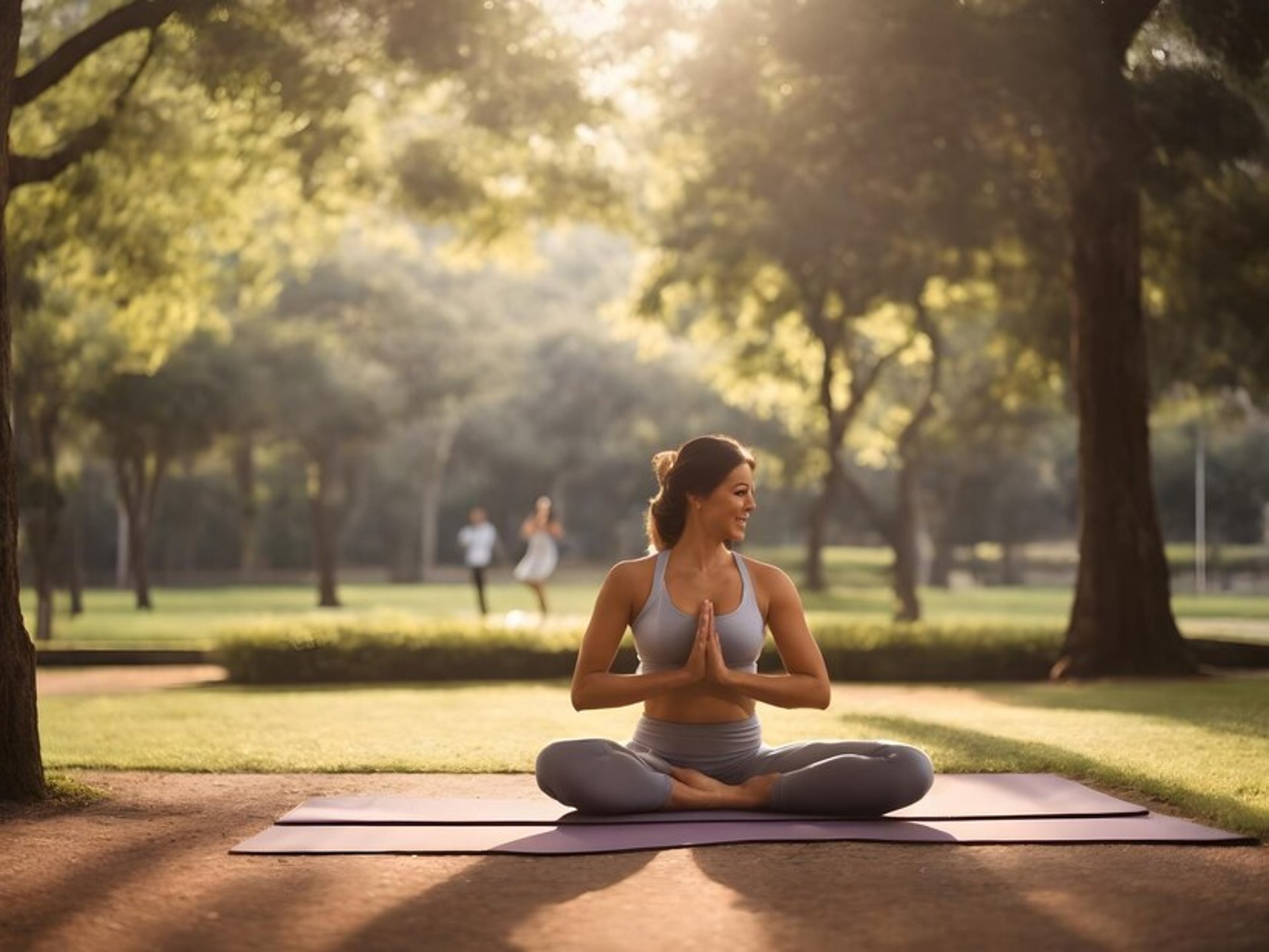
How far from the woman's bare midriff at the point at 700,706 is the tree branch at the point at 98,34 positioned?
6332 mm

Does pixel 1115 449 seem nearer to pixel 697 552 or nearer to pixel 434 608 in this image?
pixel 697 552

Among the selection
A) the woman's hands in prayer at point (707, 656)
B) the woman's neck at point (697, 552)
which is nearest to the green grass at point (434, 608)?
the woman's neck at point (697, 552)

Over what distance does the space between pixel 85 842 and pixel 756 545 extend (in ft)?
210

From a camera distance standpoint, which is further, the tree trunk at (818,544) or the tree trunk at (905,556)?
the tree trunk at (818,544)

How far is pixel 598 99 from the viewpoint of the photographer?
19.6m

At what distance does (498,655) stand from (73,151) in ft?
23.3

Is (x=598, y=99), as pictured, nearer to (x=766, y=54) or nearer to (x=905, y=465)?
(x=766, y=54)

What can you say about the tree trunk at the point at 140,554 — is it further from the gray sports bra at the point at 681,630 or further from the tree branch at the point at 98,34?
the gray sports bra at the point at 681,630

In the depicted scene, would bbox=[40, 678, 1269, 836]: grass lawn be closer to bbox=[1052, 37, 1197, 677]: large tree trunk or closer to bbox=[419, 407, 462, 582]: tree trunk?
bbox=[1052, 37, 1197, 677]: large tree trunk

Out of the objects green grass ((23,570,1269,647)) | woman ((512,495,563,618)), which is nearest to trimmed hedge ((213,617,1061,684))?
green grass ((23,570,1269,647))

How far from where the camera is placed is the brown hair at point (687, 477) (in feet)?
22.4

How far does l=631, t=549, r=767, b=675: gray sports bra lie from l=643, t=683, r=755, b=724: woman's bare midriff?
15cm

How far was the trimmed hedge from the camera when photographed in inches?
696

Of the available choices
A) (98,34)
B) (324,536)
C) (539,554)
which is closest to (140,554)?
(324,536)
